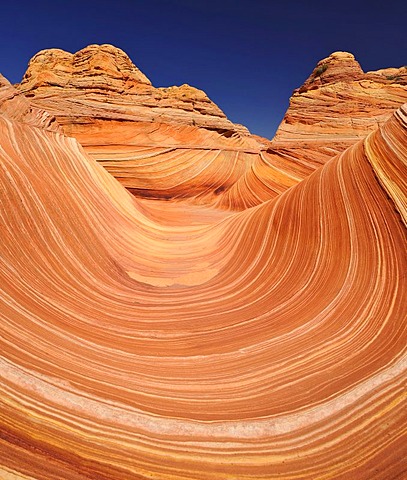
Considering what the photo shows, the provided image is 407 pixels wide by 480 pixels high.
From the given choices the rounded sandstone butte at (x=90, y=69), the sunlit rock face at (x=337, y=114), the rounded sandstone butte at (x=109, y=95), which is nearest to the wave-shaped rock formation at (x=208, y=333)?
the sunlit rock face at (x=337, y=114)

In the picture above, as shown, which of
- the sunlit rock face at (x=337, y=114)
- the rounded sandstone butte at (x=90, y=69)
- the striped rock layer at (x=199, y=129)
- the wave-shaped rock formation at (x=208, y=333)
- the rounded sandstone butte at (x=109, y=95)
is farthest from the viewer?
the rounded sandstone butte at (x=90, y=69)

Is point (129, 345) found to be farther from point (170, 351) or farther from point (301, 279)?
point (301, 279)

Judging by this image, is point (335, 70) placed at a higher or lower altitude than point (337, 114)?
higher

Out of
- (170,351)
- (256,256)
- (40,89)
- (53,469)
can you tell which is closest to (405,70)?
(256,256)

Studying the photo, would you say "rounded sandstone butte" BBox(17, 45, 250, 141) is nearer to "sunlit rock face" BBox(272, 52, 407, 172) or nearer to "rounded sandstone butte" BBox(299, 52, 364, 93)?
"sunlit rock face" BBox(272, 52, 407, 172)

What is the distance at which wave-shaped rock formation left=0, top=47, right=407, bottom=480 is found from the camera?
1653mm

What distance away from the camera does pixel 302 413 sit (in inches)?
76.3

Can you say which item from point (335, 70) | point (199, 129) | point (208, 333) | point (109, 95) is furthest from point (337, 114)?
point (208, 333)

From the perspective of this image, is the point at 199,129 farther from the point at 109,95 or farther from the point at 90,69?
the point at 90,69

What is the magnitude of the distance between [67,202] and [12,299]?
2173mm

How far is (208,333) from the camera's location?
→ 296cm

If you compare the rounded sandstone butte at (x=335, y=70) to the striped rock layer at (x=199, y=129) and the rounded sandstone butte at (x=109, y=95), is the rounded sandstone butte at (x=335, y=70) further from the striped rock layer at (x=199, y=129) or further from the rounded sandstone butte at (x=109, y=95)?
the rounded sandstone butte at (x=109, y=95)

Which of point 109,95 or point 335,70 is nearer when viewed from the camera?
point 109,95

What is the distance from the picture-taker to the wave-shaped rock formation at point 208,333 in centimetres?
165
